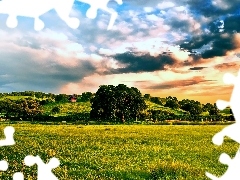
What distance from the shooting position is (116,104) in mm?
115375

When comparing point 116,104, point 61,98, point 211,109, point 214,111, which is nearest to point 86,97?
point 61,98

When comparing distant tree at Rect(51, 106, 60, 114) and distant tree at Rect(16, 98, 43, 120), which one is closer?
distant tree at Rect(16, 98, 43, 120)

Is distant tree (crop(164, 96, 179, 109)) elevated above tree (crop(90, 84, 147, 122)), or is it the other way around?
distant tree (crop(164, 96, 179, 109))

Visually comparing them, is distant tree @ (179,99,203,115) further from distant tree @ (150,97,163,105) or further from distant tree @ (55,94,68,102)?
distant tree @ (55,94,68,102)

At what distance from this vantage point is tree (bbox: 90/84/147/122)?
373ft

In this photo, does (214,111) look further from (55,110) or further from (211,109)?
(55,110)

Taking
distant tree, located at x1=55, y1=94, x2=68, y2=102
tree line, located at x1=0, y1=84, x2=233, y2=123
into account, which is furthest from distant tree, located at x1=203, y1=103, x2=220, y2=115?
distant tree, located at x1=55, y1=94, x2=68, y2=102

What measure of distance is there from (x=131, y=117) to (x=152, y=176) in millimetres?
100580

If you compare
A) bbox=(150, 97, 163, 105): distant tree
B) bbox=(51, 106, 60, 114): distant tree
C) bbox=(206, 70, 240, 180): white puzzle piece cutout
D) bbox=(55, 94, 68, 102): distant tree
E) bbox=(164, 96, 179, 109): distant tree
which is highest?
bbox=(55, 94, 68, 102): distant tree

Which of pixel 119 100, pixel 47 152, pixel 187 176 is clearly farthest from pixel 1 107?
pixel 187 176

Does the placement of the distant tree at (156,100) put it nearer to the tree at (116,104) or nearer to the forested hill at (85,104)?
the forested hill at (85,104)

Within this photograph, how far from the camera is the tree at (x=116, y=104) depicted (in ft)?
373

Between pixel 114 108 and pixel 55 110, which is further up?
pixel 55 110

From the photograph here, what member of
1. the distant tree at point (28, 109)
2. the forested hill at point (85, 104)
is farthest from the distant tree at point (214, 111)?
the distant tree at point (28, 109)
